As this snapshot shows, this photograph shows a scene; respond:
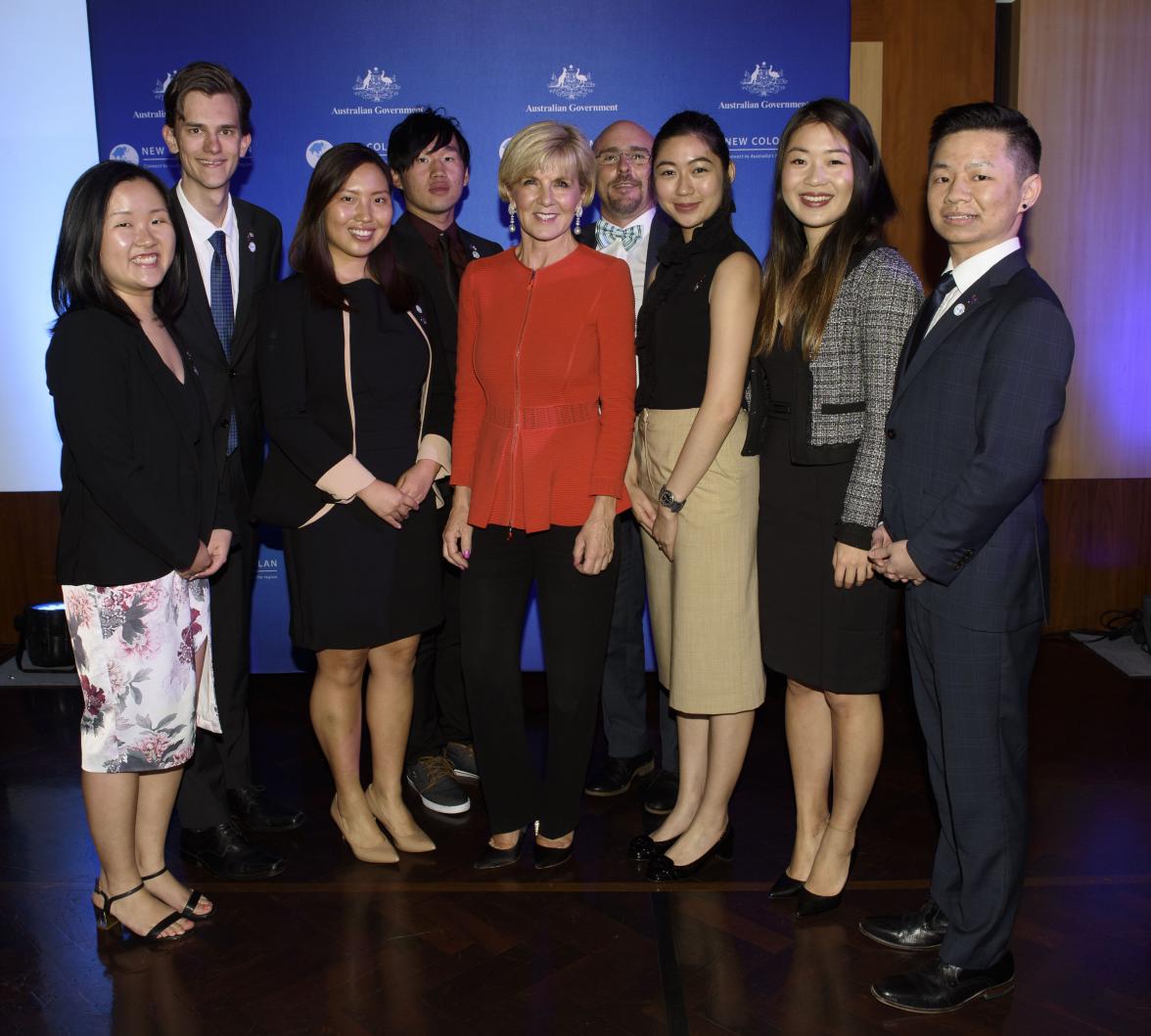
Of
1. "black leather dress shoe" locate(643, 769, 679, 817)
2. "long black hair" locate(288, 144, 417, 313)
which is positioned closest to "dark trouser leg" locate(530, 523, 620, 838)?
"black leather dress shoe" locate(643, 769, 679, 817)

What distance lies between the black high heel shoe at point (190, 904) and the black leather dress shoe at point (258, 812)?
0.51 meters

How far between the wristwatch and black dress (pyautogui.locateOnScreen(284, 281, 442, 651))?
72 centimetres

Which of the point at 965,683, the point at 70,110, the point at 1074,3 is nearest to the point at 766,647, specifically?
the point at 965,683

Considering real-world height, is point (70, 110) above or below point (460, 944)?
above

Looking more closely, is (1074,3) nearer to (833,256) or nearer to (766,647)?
(833,256)

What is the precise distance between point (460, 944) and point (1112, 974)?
158 centimetres

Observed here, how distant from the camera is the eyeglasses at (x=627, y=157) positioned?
3.69 m

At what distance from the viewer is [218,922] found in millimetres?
3066

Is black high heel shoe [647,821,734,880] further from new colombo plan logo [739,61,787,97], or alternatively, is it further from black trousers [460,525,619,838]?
new colombo plan logo [739,61,787,97]

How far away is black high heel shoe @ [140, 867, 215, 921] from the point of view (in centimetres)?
303

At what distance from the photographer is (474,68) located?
4.80m

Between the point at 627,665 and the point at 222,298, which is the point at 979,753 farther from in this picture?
the point at 222,298

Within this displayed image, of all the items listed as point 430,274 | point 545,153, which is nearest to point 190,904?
point 430,274

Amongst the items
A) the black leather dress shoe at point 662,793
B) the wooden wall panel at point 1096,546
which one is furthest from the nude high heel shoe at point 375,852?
the wooden wall panel at point 1096,546
